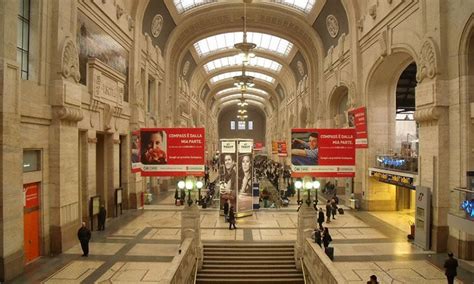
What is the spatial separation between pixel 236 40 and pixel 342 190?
726 inches

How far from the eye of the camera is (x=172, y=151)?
38.0 ft

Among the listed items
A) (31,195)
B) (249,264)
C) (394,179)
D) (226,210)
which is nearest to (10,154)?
(31,195)

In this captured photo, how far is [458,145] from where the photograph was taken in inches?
449

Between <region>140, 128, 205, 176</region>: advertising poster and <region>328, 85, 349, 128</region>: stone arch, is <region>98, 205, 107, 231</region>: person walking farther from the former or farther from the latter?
<region>328, 85, 349, 128</region>: stone arch

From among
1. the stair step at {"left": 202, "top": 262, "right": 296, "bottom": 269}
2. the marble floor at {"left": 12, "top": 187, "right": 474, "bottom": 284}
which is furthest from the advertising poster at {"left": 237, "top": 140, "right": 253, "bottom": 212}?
the stair step at {"left": 202, "top": 262, "right": 296, "bottom": 269}

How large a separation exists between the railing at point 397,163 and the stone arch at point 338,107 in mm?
6921

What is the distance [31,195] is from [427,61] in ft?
40.6

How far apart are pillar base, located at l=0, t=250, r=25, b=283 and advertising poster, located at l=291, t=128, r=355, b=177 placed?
757cm

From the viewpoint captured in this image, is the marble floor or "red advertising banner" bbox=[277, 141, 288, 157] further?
"red advertising banner" bbox=[277, 141, 288, 157]

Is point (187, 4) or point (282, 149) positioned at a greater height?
point (187, 4)

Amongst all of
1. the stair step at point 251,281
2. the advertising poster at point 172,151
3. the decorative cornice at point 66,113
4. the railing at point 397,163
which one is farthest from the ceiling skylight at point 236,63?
the stair step at point 251,281

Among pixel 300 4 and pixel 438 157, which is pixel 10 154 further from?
pixel 300 4

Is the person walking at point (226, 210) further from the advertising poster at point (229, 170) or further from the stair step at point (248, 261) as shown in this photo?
the stair step at point (248, 261)

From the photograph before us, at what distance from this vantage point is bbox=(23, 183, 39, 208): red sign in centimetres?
1052
